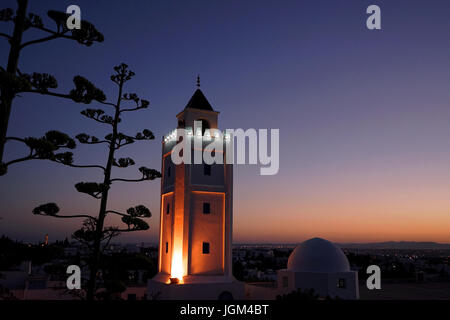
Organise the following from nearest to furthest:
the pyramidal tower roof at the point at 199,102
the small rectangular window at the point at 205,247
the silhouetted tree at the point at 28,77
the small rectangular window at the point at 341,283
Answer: the silhouetted tree at the point at 28,77 < the small rectangular window at the point at 205,247 < the small rectangular window at the point at 341,283 < the pyramidal tower roof at the point at 199,102

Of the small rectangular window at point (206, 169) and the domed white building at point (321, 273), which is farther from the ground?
the small rectangular window at point (206, 169)

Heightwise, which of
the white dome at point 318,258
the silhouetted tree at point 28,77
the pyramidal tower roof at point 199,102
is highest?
the pyramidal tower roof at point 199,102

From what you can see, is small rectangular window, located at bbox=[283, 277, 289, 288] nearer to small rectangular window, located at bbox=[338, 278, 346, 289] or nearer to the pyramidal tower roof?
small rectangular window, located at bbox=[338, 278, 346, 289]

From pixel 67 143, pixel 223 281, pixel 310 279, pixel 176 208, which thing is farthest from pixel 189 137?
pixel 67 143

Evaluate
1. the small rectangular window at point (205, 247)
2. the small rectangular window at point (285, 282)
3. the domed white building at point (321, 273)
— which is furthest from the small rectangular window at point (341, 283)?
the small rectangular window at point (205, 247)

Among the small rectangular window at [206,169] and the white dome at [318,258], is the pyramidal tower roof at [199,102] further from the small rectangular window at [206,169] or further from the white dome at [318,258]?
the white dome at [318,258]

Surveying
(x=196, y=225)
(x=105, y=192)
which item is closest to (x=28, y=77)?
(x=105, y=192)

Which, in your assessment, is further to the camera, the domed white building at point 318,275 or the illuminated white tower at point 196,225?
the domed white building at point 318,275

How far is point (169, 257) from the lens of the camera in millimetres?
23531

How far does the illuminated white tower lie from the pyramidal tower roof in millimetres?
68

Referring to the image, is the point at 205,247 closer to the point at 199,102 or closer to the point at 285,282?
the point at 285,282

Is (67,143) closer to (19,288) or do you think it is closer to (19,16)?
(19,16)

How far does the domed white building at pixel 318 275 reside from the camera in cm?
2452

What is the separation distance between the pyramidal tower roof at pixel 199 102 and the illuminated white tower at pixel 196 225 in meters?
0.07
